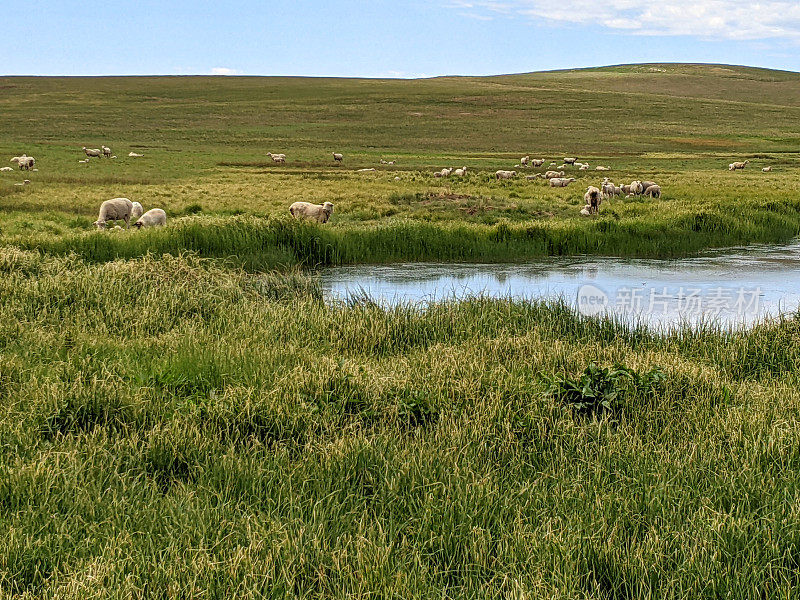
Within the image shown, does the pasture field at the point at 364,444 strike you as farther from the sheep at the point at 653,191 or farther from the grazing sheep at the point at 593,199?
the sheep at the point at 653,191

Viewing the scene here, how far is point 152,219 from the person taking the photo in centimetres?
2094

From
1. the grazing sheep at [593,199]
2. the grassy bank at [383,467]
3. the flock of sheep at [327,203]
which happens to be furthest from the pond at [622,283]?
the grazing sheep at [593,199]

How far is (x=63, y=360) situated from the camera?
24.9 ft

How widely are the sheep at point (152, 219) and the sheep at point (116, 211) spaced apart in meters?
1.13

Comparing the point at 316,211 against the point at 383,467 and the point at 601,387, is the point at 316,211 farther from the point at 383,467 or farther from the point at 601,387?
the point at 383,467

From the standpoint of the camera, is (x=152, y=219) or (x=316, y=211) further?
(x=316, y=211)

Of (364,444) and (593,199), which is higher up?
(593,199)

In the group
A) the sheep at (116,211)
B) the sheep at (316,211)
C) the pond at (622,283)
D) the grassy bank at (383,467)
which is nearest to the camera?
the grassy bank at (383,467)

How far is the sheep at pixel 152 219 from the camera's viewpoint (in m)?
20.5

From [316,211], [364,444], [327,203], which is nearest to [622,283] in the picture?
[327,203]

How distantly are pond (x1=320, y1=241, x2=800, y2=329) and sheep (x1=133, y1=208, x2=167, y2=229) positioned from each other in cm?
582

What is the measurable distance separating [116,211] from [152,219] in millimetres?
1892

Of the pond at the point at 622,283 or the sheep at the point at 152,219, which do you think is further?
the sheep at the point at 152,219

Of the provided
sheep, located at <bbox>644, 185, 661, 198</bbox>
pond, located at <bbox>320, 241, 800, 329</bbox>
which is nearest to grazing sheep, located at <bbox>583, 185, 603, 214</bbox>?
pond, located at <bbox>320, 241, 800, 329</bbox>
